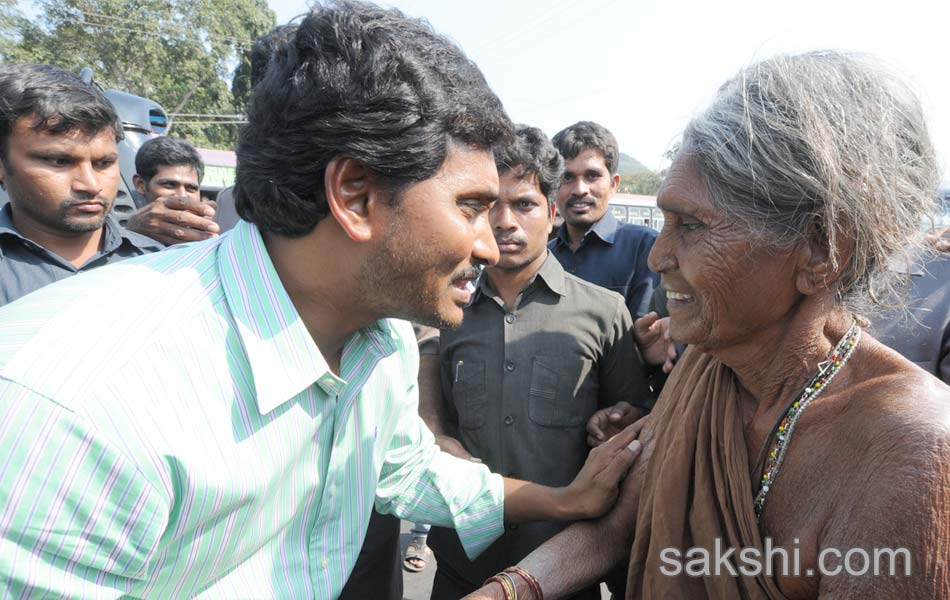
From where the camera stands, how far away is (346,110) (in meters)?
1.46

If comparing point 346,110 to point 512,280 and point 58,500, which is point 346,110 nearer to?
point 58,500

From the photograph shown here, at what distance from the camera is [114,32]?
24547 millimetres

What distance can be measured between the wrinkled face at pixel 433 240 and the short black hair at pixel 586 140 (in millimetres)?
2930

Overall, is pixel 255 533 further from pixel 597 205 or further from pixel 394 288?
pixel 597 205

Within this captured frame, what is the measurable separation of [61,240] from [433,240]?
2.25 metres

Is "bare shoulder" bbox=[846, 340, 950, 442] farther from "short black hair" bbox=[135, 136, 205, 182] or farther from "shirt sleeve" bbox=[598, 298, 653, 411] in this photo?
"short black hair" bbox=[135, 136, 205, 182]

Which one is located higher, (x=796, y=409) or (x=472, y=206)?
(x=472, y=206)

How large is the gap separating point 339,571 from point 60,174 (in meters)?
2.32

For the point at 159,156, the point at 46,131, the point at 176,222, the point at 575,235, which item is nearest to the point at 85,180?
the point at 46,131

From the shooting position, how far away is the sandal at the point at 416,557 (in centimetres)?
462

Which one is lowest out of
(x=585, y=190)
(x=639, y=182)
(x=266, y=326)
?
(x=639, y=182)

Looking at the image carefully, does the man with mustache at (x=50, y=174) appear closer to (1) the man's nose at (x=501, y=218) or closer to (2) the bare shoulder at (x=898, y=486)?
(1) the man's nose at (x=501, y=218)

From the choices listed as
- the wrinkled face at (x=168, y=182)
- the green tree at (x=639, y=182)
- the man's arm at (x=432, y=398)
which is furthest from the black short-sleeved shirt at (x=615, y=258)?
the green tree at (x=639, y=182)

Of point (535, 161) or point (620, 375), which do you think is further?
point (535, 161)
